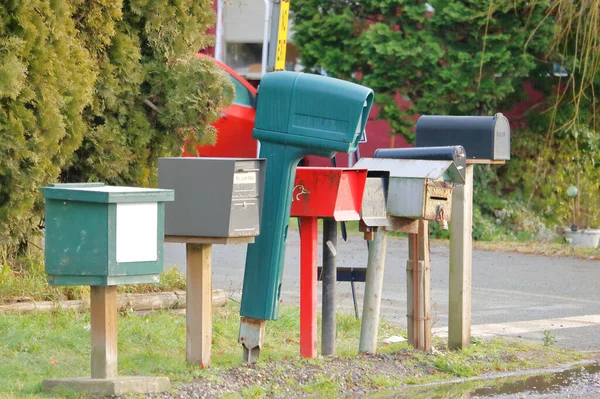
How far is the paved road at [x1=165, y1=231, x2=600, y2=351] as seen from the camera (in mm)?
9141

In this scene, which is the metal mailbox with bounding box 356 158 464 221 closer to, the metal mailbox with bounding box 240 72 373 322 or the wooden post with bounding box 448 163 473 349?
the wooden post with bounding box 448 163 473 349

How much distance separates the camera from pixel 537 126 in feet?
57.1

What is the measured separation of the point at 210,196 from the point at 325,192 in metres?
0.77

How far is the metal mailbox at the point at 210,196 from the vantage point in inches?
236

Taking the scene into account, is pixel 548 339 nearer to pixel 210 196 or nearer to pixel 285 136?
pixel 285 136

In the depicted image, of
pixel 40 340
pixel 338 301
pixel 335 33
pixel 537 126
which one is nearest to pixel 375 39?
pixel 335 33

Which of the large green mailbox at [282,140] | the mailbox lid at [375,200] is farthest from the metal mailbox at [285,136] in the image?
the mailbox lid at [375,200]

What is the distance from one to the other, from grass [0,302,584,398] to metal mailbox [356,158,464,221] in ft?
3.24

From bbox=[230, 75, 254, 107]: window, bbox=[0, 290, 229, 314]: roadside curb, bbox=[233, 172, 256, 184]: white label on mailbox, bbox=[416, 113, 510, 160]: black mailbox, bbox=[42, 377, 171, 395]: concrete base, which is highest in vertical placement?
bbox=[230, 75, 254, 107]: window

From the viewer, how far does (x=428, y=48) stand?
15836 millimetres

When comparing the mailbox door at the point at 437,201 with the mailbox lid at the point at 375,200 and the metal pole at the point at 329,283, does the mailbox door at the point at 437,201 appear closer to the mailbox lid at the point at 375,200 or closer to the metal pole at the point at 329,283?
the mailbox lid at the point at 375,200

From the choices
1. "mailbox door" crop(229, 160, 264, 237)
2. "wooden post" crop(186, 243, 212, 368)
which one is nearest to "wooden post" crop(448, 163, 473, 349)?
"mailbox door" crop(229, 160, 264, 237)

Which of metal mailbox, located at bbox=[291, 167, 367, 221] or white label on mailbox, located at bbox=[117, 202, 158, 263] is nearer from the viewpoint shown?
white label on mailbox, located at bbox=[117, 202, 158, 263]

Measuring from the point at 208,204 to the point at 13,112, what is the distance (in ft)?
7.85
